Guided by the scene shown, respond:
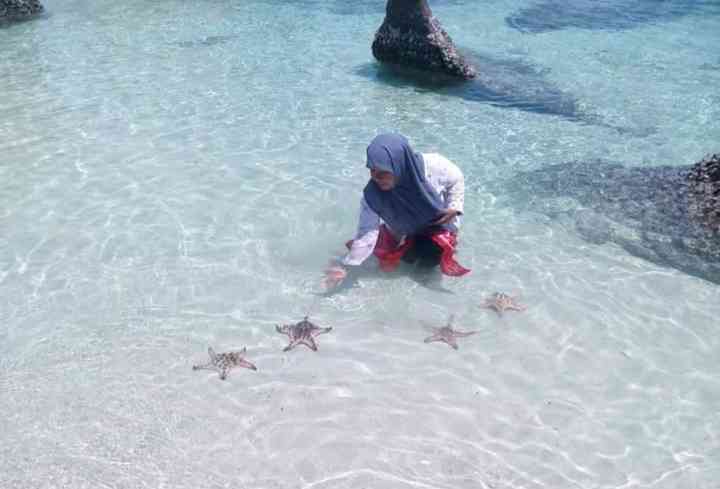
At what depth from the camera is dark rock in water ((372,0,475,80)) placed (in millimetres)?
12969

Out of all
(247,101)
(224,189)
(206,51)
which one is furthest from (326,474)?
(206,51)

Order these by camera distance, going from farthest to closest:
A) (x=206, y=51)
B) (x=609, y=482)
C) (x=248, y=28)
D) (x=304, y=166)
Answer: (x=248, y=28) → (x=206, y=51) → (x=304, y=166) → (x=609, y=482)

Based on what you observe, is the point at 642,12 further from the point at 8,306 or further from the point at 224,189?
the point at 8,306

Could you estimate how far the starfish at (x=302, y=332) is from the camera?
18.8 ft

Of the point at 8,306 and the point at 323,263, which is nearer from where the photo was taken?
the point at 8,306

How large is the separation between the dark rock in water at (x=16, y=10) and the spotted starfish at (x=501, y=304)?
55.8ft

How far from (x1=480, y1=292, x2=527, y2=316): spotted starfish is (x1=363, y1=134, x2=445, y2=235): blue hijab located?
965 mm

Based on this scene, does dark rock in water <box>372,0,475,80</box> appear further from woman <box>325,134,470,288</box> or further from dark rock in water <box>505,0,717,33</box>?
woman <box>325,134,470,288</box>

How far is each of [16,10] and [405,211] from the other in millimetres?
16357

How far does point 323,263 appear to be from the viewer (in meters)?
6.96

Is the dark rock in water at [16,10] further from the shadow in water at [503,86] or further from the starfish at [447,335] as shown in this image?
the starfish at [447,335]

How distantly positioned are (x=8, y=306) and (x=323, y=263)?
3.18 m

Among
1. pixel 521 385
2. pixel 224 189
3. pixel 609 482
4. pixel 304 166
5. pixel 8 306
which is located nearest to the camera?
pixel 609 482

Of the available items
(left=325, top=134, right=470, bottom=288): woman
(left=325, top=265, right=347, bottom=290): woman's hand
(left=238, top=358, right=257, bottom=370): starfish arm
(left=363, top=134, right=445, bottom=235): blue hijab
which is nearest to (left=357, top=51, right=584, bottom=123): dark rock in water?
(left=325, top=134, right=470, bottom=288): woman
